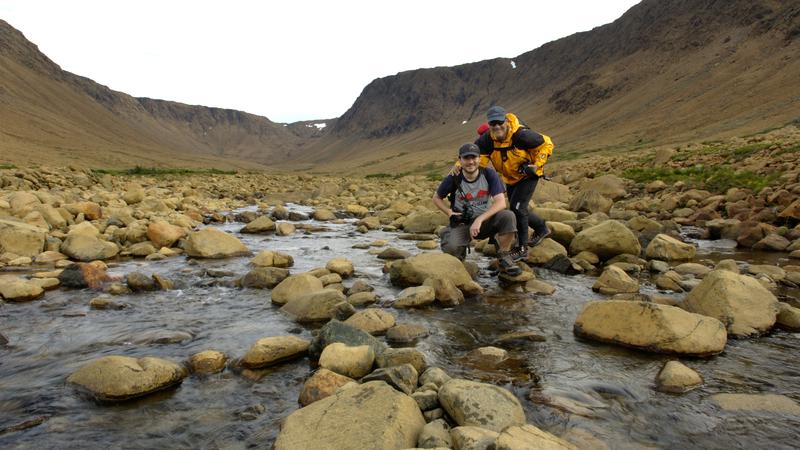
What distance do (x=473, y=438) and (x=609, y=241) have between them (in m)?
7.27

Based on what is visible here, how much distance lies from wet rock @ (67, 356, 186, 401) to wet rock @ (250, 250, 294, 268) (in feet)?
17.0

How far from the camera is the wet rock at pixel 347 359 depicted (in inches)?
182

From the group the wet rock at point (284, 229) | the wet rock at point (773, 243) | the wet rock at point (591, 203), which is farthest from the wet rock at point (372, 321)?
the wet rock at point (591, 203)

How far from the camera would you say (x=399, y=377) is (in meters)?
4.25

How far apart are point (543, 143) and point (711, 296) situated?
357 cm

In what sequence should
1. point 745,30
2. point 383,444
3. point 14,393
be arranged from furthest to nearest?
1. point 745,30
2. point 14,393
3. point 383,444

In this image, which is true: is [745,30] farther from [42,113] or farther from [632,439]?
[42,113]

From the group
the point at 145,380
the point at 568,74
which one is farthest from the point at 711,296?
the point at 568,74

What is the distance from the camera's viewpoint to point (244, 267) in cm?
994

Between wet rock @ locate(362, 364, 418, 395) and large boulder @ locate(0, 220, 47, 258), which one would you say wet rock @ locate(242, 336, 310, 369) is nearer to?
wet rock @ locate(362, 364, 418, 395)

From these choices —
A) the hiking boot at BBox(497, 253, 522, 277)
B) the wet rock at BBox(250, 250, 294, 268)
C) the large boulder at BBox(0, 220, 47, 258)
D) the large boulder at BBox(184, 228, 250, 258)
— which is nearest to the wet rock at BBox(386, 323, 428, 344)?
the hiking boot at BBox(497, 253, 522, 277)

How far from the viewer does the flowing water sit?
Answer: 3.71 meters

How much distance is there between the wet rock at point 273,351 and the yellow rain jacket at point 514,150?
181 inches

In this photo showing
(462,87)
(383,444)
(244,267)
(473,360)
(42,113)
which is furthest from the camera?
(462,87)
